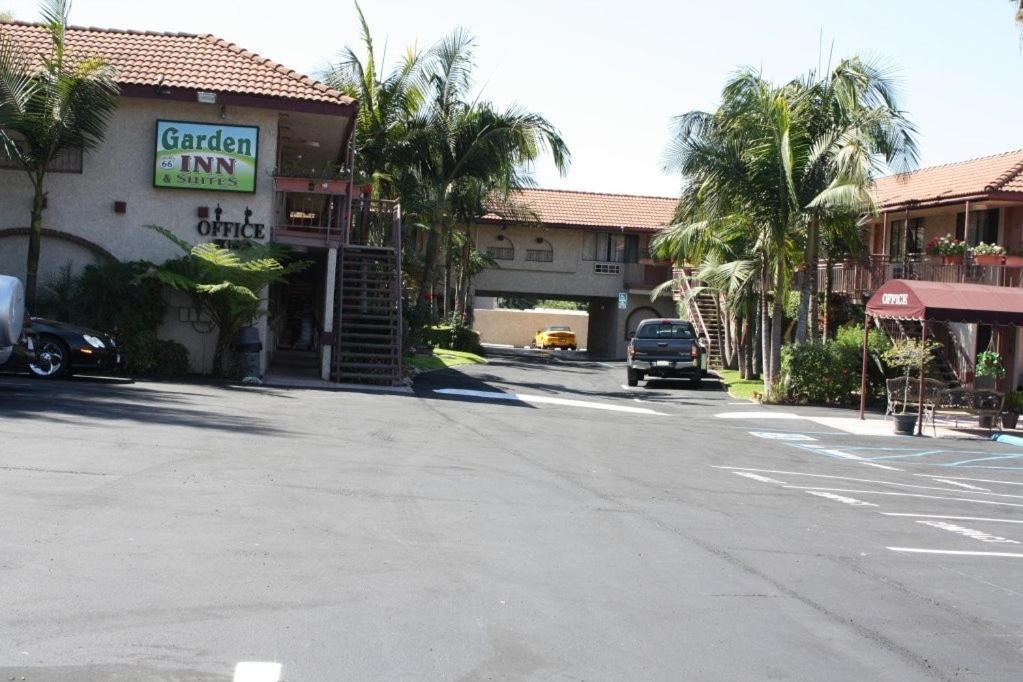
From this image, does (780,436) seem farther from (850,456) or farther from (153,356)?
(153,356)

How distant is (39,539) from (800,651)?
4694 millimetres

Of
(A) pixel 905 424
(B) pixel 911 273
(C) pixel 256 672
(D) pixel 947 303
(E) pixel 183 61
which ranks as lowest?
(C) pixel 256 672

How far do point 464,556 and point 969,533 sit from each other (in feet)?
17.3

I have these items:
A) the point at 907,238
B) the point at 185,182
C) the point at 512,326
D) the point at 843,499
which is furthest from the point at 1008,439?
the point at 512,326

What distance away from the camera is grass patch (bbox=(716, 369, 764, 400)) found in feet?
99.1

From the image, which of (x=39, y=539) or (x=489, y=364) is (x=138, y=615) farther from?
(x=489, y=364)

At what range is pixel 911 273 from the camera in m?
32.1

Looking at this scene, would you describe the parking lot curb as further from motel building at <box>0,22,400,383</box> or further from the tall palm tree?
motel building at <box>0,22,400,383</box>

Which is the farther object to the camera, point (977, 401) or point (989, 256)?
point (989, 256)

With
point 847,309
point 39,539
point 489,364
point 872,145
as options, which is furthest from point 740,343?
point 39,539

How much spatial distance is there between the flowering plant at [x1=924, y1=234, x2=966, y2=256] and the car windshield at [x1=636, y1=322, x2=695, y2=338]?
663cm

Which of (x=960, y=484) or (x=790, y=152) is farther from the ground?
(x=790, y=152)

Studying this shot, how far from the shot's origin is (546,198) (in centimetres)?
5472

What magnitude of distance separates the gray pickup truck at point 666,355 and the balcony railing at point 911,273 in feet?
18.1
